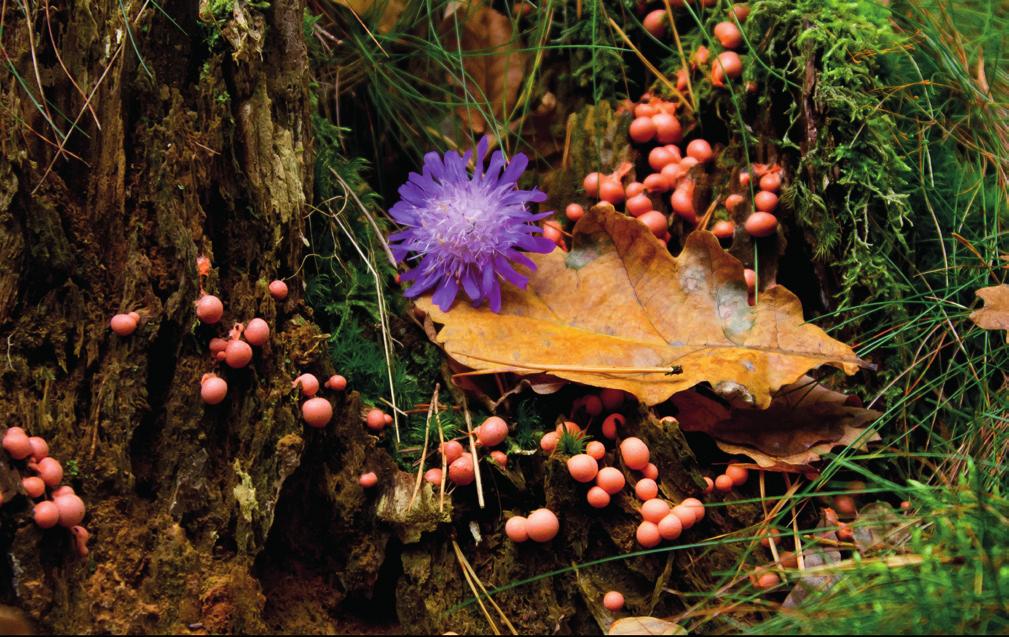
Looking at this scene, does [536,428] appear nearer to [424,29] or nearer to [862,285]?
[862,285]

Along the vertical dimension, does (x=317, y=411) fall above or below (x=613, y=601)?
above

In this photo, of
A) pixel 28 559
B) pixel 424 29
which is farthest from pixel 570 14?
pixel 28 559

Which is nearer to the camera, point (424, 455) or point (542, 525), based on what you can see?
point (542, 525)

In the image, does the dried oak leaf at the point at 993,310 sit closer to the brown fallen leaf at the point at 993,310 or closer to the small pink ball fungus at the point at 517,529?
the brown fallen leaf at the point at 993,310

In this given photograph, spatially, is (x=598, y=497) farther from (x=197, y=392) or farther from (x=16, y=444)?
(x=16, y=444)

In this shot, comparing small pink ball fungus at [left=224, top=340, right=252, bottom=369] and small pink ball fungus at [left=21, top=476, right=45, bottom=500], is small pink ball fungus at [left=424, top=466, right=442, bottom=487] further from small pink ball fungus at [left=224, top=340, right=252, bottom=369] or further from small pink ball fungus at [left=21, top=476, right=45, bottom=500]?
small pink ball fungus at [left=21, top=476, right=45, bottom=500]

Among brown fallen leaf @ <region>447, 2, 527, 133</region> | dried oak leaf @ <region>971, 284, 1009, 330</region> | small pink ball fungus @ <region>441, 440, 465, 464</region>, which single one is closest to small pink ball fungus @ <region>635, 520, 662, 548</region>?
small pink ball fungus @ <region>441, 440, 465, 464</region>

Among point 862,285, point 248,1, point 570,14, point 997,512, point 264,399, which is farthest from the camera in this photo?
point 570,14

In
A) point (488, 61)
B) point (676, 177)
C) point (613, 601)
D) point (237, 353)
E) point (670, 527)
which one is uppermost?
point (488, 61)

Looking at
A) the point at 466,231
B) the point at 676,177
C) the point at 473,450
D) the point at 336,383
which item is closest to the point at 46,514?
the point at 336,383
